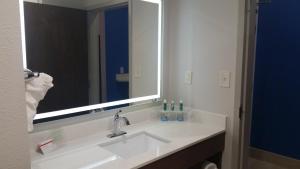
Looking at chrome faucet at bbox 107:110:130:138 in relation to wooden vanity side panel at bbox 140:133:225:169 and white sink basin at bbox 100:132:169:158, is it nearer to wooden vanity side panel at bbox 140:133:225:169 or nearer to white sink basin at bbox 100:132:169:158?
white sink basin at bbox 100:132:169:158

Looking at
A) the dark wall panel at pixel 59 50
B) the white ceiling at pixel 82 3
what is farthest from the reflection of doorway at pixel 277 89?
the dark wall panel at pixel 59 50

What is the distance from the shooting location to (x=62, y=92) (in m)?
1.48

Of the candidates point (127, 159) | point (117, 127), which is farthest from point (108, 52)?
point (127, 159)

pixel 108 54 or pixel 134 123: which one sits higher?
pixel 108 54

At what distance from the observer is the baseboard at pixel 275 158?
8.81 ft

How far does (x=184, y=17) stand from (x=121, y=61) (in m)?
0.65

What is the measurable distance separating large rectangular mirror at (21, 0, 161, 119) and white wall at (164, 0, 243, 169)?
0.14 meters

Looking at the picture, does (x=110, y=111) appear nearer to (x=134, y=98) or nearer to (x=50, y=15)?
(x=134, y=98)

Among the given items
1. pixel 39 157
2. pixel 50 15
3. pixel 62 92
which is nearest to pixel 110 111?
pixel 62 92

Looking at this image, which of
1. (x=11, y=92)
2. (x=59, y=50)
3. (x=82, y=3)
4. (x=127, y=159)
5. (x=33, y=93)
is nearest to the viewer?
(x=11, y=92)

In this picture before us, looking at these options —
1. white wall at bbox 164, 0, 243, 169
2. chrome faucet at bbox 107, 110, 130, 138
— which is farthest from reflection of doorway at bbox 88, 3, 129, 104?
white wall at bbox 164, 0, 243, 169

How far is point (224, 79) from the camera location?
1.73 meters

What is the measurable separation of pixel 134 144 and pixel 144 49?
2.64 feet

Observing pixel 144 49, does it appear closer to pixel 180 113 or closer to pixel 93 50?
pixel 93 50
